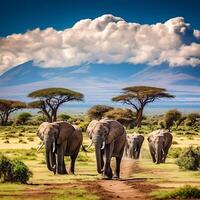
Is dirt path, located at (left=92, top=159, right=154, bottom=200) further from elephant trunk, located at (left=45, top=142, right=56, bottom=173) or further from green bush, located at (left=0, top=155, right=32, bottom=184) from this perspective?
green bush, located at (left=0, top=155, right=32, bottom=184)

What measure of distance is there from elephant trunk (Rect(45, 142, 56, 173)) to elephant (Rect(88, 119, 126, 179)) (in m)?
1.89

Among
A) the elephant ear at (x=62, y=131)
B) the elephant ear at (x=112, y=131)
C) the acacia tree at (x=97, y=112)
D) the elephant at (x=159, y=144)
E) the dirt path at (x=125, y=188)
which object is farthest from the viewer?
the acacia tree at (x=97, y=112)

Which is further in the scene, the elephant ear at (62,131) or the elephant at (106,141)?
the elephant ear at (62,131)

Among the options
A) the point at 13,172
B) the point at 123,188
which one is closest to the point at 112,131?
the point at 123,188

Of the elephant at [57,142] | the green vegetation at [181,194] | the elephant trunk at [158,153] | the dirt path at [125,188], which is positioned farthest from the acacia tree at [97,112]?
the green vegetation at [181,194]

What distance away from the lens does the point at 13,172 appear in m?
21.8

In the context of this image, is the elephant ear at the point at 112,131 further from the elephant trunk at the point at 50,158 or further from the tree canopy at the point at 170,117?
the tree canopy at the point at 170,117

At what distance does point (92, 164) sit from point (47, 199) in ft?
48.7

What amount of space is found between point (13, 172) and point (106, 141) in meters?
4.95

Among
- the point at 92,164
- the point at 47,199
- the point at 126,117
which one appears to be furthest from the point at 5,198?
the point at 126,117

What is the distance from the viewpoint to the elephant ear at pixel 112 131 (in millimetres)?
25203

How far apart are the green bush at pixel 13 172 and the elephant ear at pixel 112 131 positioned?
15.1 ft

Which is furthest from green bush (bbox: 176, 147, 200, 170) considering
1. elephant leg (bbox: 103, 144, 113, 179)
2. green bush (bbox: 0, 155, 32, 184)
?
green bush (bbox: 0, 155, 32, 184)

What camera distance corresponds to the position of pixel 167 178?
974 inches
